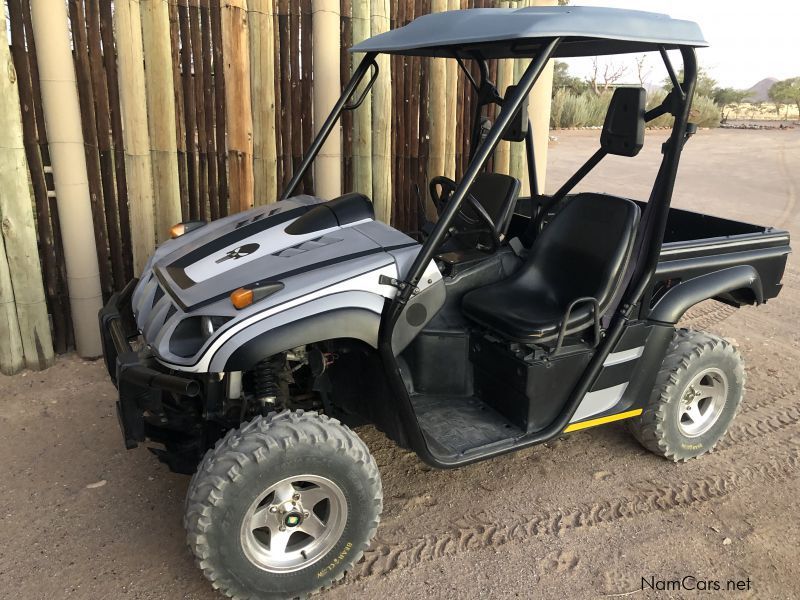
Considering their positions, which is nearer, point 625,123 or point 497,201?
point 625,123

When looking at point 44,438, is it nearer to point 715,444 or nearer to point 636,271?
point 636,271

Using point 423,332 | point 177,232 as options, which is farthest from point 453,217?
point 177,232

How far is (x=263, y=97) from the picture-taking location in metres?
4.84

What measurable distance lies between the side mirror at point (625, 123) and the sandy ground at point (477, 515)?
1620 mm

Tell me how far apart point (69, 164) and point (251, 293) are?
254 centimetres

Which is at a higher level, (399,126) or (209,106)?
(209,106)

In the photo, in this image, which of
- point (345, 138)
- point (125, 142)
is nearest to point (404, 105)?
point (345, 138)

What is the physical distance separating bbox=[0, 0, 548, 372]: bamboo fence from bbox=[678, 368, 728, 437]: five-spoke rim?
6.82 feet

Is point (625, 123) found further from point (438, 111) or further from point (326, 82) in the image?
point (438, 111)

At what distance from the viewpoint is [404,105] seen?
18.2 ft

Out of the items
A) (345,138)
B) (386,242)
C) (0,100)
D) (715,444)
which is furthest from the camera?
(345,138)

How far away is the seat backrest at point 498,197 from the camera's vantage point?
3.77 metres

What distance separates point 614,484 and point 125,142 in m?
3.66

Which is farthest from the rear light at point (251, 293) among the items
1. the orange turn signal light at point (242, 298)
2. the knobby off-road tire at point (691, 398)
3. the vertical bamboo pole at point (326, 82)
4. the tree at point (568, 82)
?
the tree at point (568, 82)
